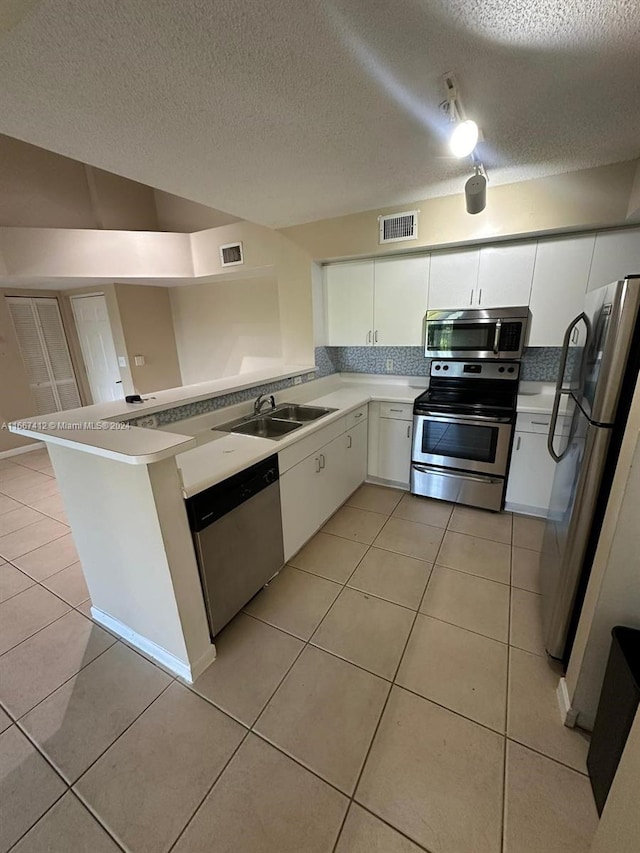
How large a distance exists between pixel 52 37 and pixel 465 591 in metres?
2.98

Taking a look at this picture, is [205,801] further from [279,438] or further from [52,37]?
[52,37]

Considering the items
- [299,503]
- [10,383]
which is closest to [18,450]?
[10,383]

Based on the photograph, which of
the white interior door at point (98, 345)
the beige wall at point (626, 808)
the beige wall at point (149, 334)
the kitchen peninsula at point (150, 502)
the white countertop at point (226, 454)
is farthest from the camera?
the white interior door at point (98, 345)

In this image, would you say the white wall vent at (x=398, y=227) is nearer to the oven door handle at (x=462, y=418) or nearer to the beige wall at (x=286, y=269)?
the beige wall at (x=286, y=269)

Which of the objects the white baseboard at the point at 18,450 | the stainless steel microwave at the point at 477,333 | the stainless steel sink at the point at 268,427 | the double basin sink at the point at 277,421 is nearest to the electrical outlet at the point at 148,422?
the double basin sink at the point at 277,421

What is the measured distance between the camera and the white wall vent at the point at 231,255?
3.39 meters

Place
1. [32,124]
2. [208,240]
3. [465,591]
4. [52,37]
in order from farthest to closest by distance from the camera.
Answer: [208,240] < [465,591] < [32,124] < [52,37]

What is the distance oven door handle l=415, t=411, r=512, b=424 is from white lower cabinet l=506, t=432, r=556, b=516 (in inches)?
7.1

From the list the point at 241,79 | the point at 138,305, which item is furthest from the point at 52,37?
the point at 138,305

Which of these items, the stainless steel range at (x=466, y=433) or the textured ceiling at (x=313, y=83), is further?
the stainless steel range at (x=466, y=433)

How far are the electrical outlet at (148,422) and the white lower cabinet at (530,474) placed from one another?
2.55m

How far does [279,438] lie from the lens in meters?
2.08

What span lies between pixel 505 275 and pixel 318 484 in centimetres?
211

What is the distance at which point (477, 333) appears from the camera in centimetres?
269
